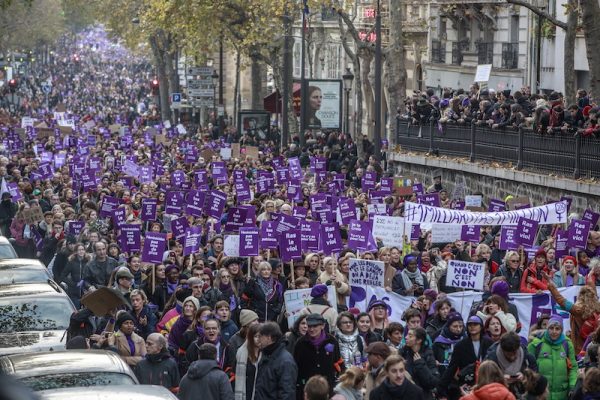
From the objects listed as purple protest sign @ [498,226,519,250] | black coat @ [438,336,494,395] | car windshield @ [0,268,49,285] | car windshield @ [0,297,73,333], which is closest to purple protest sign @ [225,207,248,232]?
purple protest sign @ [498,226,519,250]

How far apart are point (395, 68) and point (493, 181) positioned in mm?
9911

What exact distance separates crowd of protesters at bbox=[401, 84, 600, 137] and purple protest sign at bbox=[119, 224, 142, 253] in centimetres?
828

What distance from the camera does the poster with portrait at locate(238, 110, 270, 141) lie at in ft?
167

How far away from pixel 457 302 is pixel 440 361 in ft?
9.34

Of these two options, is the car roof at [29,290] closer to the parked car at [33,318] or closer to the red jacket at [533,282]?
the parked car at [33,318]

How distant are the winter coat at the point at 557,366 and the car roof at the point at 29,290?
5.65 m

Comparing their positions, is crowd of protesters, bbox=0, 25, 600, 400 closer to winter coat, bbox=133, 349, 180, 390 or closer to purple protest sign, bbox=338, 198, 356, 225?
winter coat, bbox=133, 349, 180, 390

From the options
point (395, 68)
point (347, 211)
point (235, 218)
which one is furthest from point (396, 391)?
point (395, 68)

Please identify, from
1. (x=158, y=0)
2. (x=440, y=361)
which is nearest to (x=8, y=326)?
(x=440, y=361)

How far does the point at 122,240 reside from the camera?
798 inches

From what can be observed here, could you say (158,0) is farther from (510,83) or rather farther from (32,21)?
(32,21)

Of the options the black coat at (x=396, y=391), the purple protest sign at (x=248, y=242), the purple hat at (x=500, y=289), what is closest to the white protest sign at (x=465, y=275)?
the purple hat at (x=500, y=289)

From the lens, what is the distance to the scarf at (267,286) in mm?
15953

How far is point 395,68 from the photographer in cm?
4081
